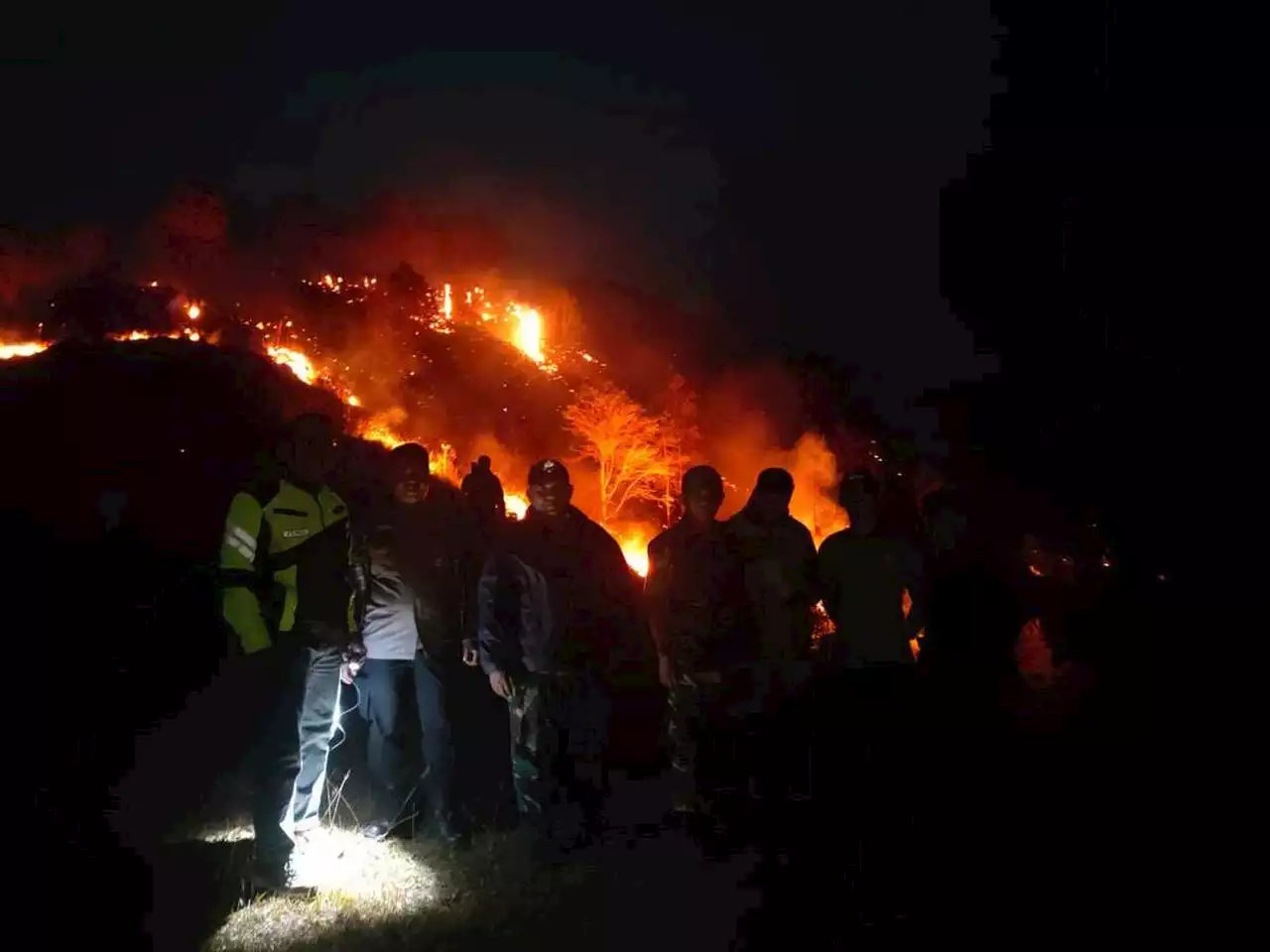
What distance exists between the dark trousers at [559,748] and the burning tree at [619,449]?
35.8 m

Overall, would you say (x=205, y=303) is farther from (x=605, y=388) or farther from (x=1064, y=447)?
(x=1064, y=447)

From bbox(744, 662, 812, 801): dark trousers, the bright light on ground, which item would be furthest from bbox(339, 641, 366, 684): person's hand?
bbox(744, 662, 812, 801): dark trousers

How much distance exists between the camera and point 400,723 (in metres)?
6.00

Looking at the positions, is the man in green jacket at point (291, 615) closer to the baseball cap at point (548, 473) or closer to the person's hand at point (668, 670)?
the baseball cap at point (548, 473)

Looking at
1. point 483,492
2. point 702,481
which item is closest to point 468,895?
point 702,481

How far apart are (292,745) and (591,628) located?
1.85 m

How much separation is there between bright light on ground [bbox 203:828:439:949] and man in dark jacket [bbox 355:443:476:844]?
1.07 ft

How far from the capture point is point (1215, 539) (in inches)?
174

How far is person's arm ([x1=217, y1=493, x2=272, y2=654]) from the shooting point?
477 cm

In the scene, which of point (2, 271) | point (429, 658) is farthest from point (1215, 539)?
point (2, 271)

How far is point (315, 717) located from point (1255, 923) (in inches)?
183

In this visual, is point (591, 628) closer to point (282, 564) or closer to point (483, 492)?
point (282, 564)

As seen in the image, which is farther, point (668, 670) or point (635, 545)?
point (635, 545)

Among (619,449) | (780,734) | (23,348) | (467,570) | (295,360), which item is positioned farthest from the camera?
(295,360)
